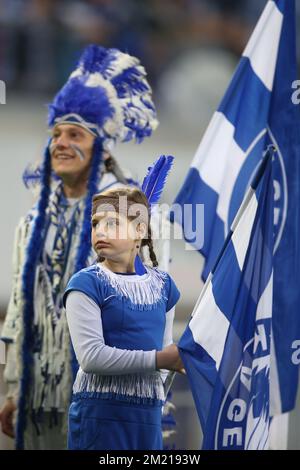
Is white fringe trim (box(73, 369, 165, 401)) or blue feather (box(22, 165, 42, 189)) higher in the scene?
blue feather (box(22, 165, 42, 189))

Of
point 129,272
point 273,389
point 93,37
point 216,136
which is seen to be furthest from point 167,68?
point 129,272

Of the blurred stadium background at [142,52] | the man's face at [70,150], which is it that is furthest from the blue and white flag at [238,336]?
the blurred stadium background at [142,52]

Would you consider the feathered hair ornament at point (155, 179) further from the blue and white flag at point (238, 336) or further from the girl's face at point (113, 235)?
Result: the blue and white flag at point (238, 336)

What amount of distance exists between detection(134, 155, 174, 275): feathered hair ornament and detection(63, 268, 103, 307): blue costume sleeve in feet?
0.63

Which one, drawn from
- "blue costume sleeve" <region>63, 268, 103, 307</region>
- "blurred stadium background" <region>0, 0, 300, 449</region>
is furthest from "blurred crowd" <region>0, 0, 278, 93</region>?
"blue costume sleeve" <region>63, 268, 103, 307</region>

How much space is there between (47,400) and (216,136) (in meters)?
1.00

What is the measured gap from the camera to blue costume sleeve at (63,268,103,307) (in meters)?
3.10

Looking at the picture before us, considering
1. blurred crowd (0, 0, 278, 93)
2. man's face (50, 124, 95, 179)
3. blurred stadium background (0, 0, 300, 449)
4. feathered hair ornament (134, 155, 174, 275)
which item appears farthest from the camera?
blurred crowd (0, 0, 278, 93)

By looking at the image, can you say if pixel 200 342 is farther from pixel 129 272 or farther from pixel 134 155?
pixel 134 155

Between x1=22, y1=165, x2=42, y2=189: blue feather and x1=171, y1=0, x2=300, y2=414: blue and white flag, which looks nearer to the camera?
→ x1=171, y1=0, x2=300, y2=414: blue and white flag

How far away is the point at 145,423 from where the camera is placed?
314 cm

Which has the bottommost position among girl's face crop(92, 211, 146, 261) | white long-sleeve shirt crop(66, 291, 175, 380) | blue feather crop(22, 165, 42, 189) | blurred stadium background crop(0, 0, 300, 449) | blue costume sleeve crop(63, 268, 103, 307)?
white long-sleeve shirt crop(66, 291, 175, 380)

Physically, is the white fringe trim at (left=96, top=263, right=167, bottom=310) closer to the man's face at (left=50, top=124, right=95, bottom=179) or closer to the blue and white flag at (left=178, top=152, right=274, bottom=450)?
the blue and white flag at (left=178, top=152, right=274, bottom=450)

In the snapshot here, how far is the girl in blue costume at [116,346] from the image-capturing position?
308 centimetres
